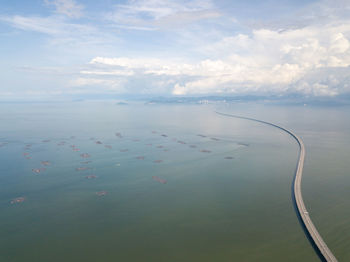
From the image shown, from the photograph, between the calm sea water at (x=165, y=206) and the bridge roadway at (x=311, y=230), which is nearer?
the bridge roadway at (x=311, y=230)

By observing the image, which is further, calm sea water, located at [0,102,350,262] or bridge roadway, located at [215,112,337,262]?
calm sea water, located at [0,102,350,262]

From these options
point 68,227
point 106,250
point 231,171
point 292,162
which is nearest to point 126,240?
point 106,250

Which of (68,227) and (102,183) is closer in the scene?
(68,227)

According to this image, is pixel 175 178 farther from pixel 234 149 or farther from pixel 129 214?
pixel 234 149

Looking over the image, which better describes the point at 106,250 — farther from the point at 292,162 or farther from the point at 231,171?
the point at 292,162

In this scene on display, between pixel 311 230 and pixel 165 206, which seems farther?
Result: pixel 165 206

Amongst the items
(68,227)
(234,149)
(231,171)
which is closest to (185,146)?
(234,149)

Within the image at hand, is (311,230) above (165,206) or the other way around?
the other way around

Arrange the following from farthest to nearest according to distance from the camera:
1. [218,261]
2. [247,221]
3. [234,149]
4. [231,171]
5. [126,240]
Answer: [234,149]
[231,171]
[247,221]
[126,240]
[218,261]

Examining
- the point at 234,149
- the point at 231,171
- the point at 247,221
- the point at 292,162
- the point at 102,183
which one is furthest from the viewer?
the point at 234,149
